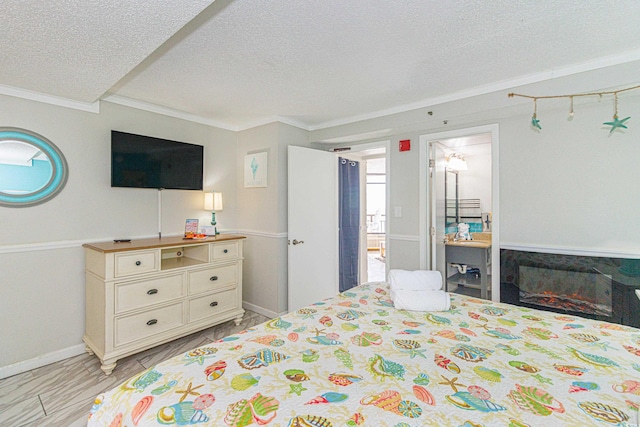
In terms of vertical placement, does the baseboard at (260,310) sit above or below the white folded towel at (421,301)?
below

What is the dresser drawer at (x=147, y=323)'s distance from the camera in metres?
2.34

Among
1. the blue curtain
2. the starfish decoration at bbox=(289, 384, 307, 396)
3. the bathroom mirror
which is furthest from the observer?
the blue curtain

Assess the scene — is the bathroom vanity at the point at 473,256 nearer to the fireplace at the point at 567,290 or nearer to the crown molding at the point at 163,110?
the fireplace at the point at 567,290

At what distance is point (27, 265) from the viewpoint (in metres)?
2.38

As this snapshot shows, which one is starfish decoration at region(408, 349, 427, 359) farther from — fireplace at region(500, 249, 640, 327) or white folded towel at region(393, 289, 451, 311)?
fireplace at region(500, 249, 640, 327)

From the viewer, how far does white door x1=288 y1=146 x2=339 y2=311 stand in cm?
342

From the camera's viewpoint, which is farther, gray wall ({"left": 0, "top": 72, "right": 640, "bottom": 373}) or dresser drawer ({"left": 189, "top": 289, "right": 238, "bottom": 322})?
dresser drawer ({"left": 189, "top": 289, "right": 238, "bottom": 322})

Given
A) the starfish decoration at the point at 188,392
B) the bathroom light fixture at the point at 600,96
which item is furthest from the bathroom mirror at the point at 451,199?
the starfish decoration at the point at 188,392

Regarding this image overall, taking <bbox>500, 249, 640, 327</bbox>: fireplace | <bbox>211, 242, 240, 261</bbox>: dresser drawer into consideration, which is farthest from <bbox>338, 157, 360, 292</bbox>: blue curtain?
<bbox>500, 249, 640, 327</bbox>: fireplace

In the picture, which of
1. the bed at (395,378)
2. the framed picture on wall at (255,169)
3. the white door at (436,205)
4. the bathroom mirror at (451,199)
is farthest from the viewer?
the bathroom mirror at (451,199)

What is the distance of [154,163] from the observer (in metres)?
2.92

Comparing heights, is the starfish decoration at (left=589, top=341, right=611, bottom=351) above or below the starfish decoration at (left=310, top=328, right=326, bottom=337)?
below

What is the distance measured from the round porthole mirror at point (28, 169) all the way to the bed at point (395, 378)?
7.09 ft

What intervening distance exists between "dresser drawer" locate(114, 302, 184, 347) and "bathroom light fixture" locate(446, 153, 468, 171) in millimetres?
3991
